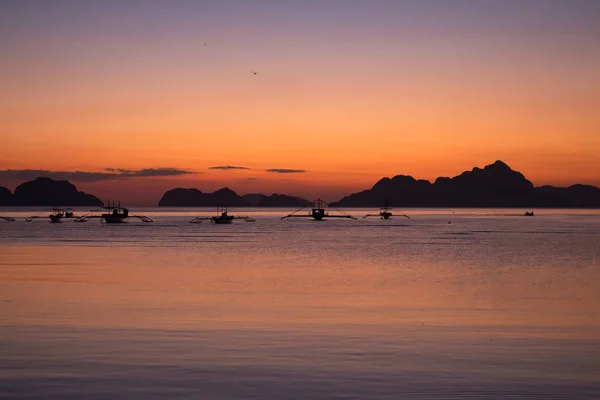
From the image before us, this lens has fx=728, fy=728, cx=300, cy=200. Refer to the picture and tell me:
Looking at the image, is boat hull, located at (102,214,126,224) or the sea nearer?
the sea

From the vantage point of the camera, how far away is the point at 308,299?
32531 millimetres

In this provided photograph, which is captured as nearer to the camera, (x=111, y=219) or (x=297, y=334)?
(x=297, y=334)

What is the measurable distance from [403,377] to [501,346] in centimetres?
552

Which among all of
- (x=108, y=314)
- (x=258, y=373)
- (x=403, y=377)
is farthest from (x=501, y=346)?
(x=108, y=314)

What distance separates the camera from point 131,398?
14828 millimetres

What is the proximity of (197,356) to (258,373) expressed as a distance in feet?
8.44

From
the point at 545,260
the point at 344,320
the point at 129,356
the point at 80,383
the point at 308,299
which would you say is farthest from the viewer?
the point at 545,260

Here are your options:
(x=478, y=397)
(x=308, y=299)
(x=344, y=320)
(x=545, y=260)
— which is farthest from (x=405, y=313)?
(x=545, y=260)

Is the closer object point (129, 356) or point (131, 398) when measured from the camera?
point (131, 398)

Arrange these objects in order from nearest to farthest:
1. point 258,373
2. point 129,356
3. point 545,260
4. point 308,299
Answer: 1. point 258,373
2. point 129,356
3. point 308,299
4. point 545,260

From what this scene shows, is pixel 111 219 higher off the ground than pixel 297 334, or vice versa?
pixel 297 334

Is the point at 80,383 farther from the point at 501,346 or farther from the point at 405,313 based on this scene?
the point at 405,313

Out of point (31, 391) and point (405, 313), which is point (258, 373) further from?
point (405, 313)

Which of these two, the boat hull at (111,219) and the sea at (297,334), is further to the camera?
the boat hull at (111,219)
